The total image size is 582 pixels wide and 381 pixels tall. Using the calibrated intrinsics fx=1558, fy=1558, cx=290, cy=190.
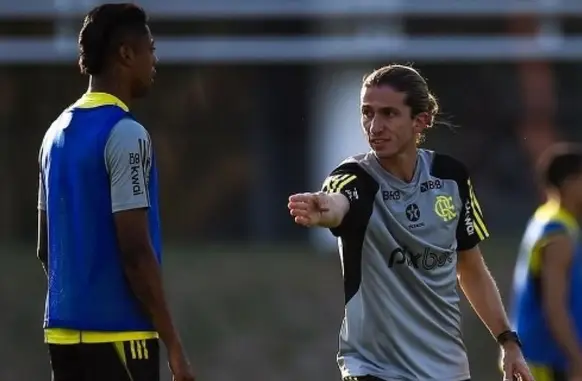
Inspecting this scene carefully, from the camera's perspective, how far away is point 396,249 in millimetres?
5207

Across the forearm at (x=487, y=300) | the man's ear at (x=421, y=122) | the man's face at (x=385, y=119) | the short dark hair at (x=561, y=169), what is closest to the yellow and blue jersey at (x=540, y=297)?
the short dark hair at (x=561, y=169)

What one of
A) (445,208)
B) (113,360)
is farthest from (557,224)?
(113,360)

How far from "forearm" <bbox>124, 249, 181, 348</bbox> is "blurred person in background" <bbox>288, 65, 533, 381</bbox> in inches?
24.4

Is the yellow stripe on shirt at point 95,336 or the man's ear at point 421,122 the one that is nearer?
the yellow stripe on shirt at point 95,336

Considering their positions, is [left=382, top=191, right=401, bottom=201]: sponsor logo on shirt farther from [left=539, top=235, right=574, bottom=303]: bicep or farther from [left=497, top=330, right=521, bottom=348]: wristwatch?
[left=539, top=235, right=574, bottom=303]: bicep

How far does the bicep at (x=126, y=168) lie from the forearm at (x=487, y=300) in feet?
4.23

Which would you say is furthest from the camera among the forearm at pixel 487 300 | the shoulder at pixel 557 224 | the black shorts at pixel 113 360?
the shoulder at pixel 557 224

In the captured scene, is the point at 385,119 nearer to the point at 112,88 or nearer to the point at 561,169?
the point at 112,88

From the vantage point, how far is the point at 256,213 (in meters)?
13.2

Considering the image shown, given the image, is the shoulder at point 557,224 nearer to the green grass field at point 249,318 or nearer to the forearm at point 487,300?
the forearm at point 487,300

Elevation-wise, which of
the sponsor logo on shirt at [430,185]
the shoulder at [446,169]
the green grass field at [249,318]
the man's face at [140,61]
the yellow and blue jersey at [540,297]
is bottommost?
the green grass field at [249,318]

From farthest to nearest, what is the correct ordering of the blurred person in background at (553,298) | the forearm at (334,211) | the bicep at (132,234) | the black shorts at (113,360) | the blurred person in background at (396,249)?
the blurred person in background at (553,298)
the blurred person in background at (396,249)
the black shorts at (113,360)
the bicep at (132,234)
the forearm at (334,211)

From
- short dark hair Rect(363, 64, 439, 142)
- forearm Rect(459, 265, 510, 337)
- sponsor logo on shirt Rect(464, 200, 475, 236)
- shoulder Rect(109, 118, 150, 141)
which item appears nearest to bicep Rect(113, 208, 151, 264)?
shoulder Rect(109, 118, 150, 141)

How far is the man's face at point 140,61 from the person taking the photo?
5.20 meters
